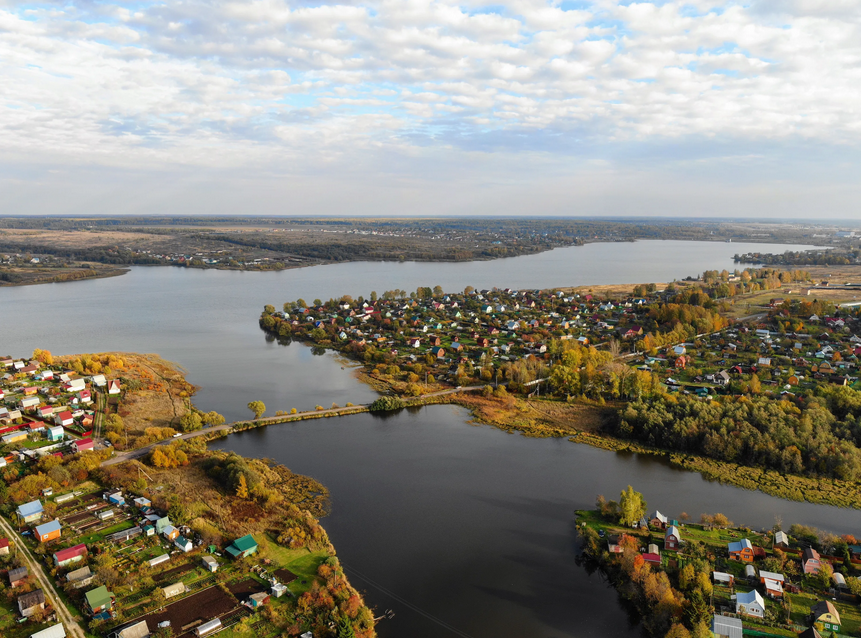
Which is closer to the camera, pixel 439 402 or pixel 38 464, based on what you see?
pixel 38 464

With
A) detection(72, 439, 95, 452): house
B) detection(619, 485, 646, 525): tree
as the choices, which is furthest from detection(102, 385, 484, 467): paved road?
detection(619, 485, 646, 525): tree

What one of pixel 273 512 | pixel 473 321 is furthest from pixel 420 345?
pixel 273 512

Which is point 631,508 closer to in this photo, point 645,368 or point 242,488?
point 242,488

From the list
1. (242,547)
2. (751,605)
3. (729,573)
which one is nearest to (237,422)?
(242,547)

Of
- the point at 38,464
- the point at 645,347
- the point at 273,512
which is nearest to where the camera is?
the point at 273,512

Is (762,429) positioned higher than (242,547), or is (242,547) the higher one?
(762,429)

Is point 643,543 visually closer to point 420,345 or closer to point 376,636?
point 376,636
